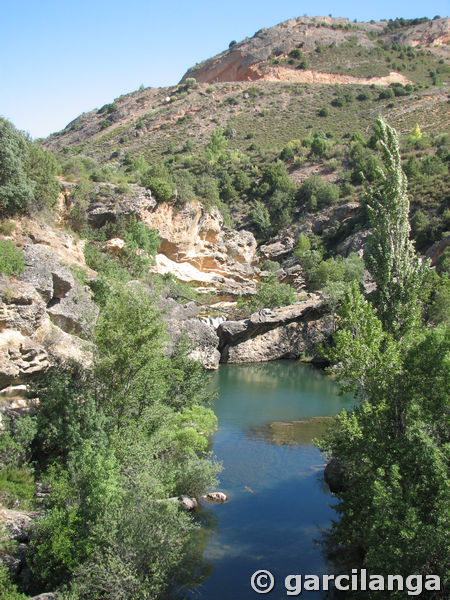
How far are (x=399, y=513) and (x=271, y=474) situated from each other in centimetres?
1054

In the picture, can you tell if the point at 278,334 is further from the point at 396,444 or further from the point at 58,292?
the point at 396,444

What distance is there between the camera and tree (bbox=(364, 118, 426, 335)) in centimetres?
1507

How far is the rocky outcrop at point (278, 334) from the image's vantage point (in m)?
43.2

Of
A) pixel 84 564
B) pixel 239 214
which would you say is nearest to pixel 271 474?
pixel 84 564

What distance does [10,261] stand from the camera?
17047mm

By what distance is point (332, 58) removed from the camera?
103188 mm

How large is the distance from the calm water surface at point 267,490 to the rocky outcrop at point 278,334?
9.90 metres

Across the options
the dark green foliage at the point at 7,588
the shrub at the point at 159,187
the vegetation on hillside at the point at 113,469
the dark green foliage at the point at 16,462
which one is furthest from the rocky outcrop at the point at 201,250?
the dark green foliage at the point at 7,588

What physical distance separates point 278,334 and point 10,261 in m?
30.2

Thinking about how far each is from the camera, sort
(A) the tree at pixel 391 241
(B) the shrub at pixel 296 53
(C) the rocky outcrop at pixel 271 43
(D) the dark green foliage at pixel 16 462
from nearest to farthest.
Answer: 1. (D) the dark green foliage at pixel 16 462
2. (A) the tree at pixel 391 241
3. (B) the shrub at pixel 296 53
4. (C) the rocky outcrop at pixel 271 43

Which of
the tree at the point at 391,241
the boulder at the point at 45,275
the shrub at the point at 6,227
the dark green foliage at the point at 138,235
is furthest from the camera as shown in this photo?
the dark green foliage at the point at 138,235

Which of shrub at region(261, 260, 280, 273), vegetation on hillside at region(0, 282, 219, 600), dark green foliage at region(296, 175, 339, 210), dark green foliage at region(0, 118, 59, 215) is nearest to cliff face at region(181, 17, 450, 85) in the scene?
dark green foliage at region(296, 175, 339, 210)

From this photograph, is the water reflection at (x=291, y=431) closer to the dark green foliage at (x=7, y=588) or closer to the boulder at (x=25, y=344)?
the boulder at (x=25, y=344)

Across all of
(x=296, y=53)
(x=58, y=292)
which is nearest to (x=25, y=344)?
(x=58, y=292)
